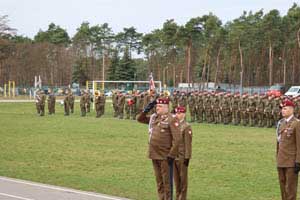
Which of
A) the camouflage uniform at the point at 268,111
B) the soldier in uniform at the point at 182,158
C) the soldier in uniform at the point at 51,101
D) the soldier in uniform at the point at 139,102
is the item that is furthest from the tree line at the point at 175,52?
the soldier in uniform at the point at 182,158

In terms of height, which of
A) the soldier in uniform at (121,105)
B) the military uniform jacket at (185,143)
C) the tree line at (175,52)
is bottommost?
the soldier in uniform at (121,105)

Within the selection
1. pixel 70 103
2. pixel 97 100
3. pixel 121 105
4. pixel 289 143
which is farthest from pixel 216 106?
pixel 289 143

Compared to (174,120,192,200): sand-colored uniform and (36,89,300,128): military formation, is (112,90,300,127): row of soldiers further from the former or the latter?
(174,120,192,200): sand-colored uniform

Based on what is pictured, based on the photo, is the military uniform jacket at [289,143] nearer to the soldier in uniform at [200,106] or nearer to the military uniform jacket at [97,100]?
the soldier in uniform at [200,106]

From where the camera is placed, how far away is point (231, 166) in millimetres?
15336

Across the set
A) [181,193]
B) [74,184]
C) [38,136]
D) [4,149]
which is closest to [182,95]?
[38,136]

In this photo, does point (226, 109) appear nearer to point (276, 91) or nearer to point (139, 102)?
point (139, 102)

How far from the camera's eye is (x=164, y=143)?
9.95 m

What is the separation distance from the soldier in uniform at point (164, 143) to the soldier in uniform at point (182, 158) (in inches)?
12.8

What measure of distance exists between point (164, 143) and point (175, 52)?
295 ft

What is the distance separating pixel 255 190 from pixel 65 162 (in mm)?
5866

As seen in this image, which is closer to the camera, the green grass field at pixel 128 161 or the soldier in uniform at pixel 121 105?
the green grass field at pixel 128 161

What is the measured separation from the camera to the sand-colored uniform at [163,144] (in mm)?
9828

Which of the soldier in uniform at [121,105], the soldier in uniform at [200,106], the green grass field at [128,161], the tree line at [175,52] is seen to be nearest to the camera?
the green grass field at [128,161]
